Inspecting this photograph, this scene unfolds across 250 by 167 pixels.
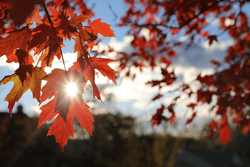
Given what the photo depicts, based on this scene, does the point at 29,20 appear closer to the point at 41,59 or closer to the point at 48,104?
the point at 41,59

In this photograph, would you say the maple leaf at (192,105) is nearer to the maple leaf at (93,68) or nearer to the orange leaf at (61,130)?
the maple leaf at (93,68)

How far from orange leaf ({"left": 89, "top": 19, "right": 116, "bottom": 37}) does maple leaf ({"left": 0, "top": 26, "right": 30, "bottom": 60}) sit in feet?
1.44

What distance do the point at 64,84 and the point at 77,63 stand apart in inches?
7.2

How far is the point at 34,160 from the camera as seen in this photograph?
9.52 meters

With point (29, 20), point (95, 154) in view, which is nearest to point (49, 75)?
point (29, 20)

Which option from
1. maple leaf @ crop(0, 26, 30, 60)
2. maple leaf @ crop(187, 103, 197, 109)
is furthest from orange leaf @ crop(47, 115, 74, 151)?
maple leaf @ crop(187, 103, 197, 109)

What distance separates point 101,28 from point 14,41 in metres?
0.58

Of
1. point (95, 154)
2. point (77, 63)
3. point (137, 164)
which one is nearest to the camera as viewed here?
point (77, 63)

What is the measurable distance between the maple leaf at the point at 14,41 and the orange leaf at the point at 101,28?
438 millimetres

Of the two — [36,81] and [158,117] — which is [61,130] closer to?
[36,81]

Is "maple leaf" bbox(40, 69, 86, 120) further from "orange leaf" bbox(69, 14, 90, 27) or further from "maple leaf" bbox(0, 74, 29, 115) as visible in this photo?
"orange leaf" bbox(69, 14, 90, 27)

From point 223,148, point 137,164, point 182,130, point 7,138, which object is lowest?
point 223,148

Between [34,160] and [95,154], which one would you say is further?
[95,154]

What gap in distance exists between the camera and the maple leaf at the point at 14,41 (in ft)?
3.44
